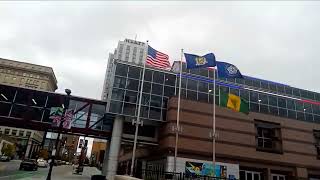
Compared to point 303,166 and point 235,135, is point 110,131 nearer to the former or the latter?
point 235,135

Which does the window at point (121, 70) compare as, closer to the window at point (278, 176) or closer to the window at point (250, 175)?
the window at point (250, 175)

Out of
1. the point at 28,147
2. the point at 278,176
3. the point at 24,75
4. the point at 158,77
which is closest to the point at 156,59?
the point at 158,77

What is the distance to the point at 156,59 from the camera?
3494 centimetres

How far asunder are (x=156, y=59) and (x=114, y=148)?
15.8 m

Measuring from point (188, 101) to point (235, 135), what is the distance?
331 inches

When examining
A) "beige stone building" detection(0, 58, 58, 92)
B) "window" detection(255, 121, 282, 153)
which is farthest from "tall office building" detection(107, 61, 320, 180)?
"beige stone building" detection(0, 58, 58, 92)

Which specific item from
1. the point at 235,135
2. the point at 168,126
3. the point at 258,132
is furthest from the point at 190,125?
the point at 258,132

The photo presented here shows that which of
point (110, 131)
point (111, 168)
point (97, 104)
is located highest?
point (97, 104)

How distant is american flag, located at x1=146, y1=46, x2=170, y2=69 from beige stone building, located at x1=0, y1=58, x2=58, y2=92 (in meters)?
115

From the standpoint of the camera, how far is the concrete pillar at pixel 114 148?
4297cm

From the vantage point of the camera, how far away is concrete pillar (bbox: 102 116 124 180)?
141 ft

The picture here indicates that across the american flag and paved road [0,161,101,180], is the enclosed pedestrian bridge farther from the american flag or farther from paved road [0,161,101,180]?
the american flag

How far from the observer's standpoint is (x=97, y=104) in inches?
1871

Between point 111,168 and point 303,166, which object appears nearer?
point 111,168
